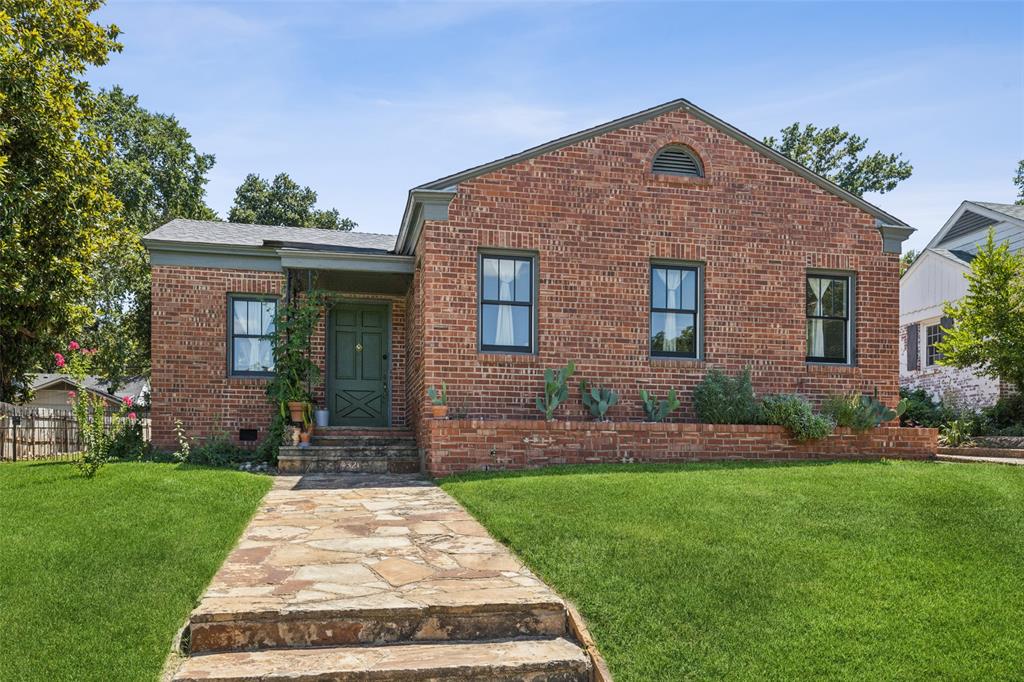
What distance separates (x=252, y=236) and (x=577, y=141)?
6.85 meters

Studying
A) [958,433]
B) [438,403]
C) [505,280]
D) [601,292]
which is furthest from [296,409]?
[958,433]

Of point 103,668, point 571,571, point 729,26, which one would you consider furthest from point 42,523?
point 729,26

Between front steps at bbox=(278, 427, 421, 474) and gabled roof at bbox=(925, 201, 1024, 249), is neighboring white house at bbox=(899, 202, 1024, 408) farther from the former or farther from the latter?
front steps at bbox=(278, 427, 421, 474)

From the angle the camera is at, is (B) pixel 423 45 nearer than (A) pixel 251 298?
Yes

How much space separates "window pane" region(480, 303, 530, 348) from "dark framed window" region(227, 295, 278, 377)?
446cm

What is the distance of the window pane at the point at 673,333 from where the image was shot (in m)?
12.0

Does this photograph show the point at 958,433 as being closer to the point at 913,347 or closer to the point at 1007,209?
the point at 913,347

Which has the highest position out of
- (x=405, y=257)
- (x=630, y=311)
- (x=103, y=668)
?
(x=405, y=257)

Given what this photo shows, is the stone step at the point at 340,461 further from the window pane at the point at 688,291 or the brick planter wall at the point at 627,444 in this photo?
the window pane at the point at 688,291

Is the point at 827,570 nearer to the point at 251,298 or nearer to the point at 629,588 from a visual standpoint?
the point at 629,588

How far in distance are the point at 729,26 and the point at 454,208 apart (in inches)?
173

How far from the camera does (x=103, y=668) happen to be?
4.30 metres

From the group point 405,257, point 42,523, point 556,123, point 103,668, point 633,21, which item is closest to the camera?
point 103,668

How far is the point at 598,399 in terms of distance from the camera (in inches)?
445
